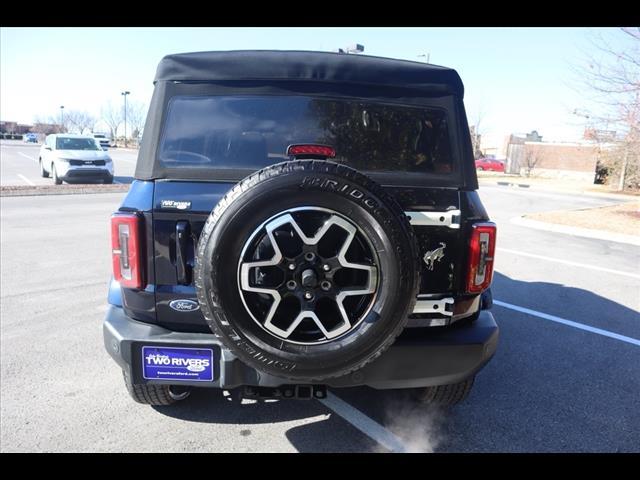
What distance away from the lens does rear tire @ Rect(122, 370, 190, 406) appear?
2744 millimetres

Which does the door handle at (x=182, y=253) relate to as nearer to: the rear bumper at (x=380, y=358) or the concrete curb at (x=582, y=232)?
the rear bumper at (x=380, y=358)

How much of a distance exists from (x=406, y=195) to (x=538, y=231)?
32.5ft

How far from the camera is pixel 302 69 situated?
2.49 metres

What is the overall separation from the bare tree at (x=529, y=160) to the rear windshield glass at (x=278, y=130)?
44714mm

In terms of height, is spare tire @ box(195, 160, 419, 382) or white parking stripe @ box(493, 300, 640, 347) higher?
spare tire @ box(195, 160, 419, 382)

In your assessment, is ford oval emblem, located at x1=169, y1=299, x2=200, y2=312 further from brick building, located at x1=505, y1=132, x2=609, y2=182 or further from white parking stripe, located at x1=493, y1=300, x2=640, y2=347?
brick building, located at x1=505, y1=132, x2=609, y2=182

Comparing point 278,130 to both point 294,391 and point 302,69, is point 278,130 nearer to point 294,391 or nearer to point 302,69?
point 302,69

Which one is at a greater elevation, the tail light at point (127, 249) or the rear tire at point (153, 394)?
the tail light at point (127, 249)

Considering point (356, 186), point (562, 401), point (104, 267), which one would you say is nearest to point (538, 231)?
point (562, 401)

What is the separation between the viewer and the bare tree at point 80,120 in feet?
242

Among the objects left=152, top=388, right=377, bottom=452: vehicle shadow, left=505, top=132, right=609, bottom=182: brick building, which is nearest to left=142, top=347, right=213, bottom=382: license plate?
left=152, top=388, right=377, bottom=452: vehicle shadow

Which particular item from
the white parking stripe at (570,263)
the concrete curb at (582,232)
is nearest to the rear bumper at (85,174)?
the concrete curb at (582,232)

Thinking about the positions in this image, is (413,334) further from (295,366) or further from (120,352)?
(120,352)

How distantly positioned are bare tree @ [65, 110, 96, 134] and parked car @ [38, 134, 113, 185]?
211 feet
